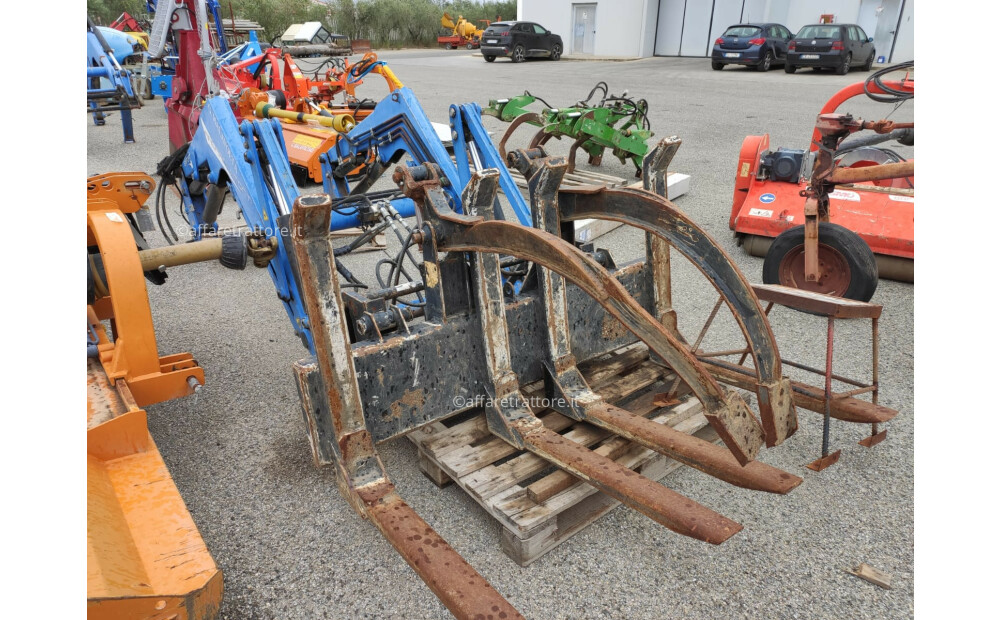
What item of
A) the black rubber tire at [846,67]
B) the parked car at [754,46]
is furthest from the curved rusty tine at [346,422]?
the parked car at [754,46]

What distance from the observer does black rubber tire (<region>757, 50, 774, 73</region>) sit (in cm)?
2015

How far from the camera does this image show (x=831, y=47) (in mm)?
18000

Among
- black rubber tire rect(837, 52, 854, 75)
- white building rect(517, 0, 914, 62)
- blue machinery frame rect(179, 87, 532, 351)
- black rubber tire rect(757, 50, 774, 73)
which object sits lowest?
blue machinery frame rect(179, 87, 532, 351)

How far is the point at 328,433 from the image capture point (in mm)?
2451

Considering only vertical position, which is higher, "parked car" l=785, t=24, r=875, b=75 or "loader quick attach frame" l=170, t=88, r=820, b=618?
"parked car" l=785, t=24, r=875, b=75

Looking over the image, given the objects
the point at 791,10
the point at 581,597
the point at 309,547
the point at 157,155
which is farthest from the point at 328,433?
the point at 791,10

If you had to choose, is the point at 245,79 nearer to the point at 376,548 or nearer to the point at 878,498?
the point at 376,548

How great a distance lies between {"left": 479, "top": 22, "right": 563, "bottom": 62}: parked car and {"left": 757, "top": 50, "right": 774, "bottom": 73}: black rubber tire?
28.8ft

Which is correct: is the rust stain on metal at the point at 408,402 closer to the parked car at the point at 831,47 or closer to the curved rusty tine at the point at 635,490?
the curved rusty tine at the point at 635,490

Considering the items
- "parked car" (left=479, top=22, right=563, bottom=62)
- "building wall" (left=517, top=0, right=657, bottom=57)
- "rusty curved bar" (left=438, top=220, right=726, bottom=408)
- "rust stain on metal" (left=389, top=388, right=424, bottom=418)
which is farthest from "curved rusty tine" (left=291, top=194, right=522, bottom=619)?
"building wall" (left=517, top=0, right=657, bottom=57)

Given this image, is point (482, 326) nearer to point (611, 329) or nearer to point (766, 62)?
point (611, 329)

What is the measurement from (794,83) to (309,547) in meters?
18.4

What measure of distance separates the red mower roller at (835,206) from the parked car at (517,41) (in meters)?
20.8

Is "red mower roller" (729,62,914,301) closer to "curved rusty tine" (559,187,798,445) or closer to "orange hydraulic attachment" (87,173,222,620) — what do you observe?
"curved rusty tine" (559,187,798,445)
